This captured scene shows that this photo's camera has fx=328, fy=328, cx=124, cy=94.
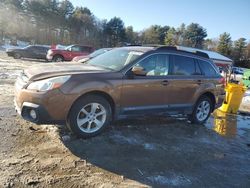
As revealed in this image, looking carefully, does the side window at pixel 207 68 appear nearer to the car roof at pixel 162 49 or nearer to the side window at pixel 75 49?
the car roof at pixel 162 49

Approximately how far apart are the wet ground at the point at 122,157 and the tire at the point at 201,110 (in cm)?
68

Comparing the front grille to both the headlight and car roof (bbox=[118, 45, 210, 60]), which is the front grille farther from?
car roof (bbox=[118, 45, 210, 60])

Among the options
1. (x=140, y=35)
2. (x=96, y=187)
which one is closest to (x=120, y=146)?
(x=96, y=187)

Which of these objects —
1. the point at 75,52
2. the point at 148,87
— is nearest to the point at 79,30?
the point at 75,52

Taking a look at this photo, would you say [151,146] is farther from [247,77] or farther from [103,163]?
[247,77]

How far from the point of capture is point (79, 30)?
69188 mm

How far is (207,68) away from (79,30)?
6306 centimetres

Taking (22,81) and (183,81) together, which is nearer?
(22,81)

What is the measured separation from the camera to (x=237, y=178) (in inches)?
201

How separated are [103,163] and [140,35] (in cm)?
7984

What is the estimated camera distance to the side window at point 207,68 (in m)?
8.38

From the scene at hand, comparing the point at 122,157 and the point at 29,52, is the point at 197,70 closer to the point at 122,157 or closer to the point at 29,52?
the point at 122,157

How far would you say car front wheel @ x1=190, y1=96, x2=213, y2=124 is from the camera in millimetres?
8273

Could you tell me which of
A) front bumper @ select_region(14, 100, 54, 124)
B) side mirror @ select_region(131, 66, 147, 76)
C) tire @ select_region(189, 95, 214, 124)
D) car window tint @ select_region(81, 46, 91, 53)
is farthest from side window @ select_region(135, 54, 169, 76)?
car window tint @ select_region(81, 46, 91, 53)
